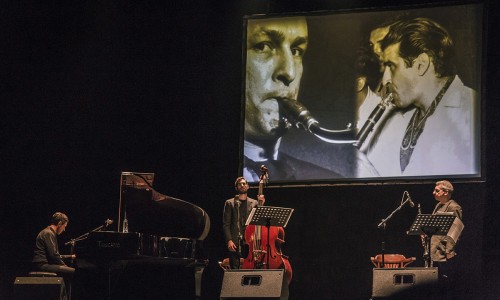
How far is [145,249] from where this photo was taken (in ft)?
25.5

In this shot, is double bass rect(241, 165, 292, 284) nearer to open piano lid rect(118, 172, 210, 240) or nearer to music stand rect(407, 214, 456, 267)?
open piano lid rect(118, 172, 210, 240)

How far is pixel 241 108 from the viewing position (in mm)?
9844

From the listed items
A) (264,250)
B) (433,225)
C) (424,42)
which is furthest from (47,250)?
(424,42)

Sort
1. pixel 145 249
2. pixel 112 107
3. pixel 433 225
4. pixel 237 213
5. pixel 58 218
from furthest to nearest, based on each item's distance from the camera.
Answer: pixel 112 107
pixel 58 218
pixel 237 213
pixel 145 249
pixel 433 225

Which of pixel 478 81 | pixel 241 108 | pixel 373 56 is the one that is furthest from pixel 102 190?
pixel 478 81

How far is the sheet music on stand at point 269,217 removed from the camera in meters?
7.82

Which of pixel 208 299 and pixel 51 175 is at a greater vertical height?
pixel 51 175

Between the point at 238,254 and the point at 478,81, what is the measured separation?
10.5ft

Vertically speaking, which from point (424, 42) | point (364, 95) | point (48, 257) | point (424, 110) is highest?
point (424, 42)

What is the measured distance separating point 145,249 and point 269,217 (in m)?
1.18

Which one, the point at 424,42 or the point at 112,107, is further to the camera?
the point at 112,107

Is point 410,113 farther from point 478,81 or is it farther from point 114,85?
point 114,85

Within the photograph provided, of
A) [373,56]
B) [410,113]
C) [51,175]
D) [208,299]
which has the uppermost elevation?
[373,56]

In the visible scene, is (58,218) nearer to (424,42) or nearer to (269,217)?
(269,217)
